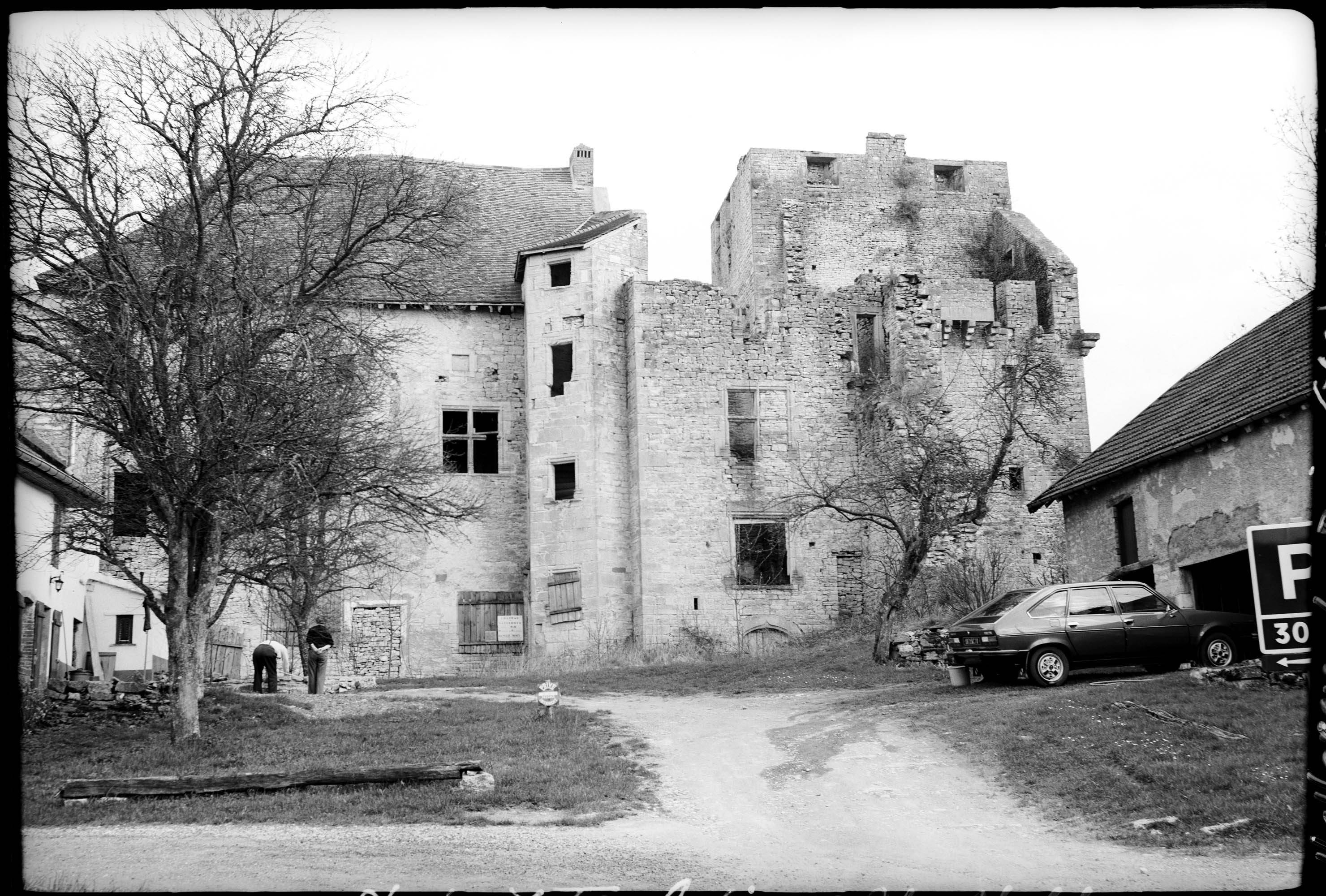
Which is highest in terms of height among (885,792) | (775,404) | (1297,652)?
(775,404)

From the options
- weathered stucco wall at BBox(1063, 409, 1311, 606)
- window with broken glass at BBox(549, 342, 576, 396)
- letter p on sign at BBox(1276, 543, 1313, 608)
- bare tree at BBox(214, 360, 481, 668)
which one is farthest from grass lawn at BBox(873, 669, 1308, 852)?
window with broken glass at BBox(549, 342, 576, 396)

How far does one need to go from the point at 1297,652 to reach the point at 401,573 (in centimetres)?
2893

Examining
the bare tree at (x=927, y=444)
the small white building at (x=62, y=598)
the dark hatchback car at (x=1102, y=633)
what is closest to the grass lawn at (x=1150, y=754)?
the dark hatchback car at (x=1102, y=633)

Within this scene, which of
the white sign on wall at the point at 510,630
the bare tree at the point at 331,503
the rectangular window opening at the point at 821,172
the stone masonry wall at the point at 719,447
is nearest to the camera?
the bare tree at the point at 331,503

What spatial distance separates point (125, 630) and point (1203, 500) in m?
23.8

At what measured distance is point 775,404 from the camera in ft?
114

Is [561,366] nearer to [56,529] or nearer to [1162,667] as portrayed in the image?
[56,529]

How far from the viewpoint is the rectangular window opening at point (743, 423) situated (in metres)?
34.3

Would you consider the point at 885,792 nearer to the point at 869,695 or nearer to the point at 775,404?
the point at 869,695

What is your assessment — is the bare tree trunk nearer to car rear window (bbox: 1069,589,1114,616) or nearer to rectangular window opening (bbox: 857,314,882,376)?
car rear window (bbox: 1069,589,1114,616)

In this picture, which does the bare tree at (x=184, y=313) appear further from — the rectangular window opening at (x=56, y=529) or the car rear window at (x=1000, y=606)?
the car rear window at (x=1000, y=606)

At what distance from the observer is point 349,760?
15820 mm

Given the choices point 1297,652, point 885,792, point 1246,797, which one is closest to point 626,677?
point 885,792

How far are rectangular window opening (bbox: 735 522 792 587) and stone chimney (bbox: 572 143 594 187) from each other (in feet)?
41.9
